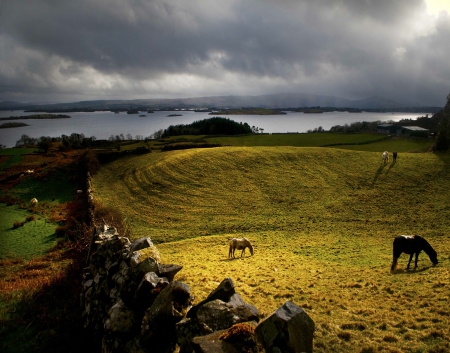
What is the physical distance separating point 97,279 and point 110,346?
456 cm

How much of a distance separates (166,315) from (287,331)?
4102 millimetres

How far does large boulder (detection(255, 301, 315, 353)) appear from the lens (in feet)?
21.4

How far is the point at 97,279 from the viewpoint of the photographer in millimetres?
14055

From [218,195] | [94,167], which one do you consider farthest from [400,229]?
[94,167]

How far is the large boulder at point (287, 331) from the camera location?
6.52m

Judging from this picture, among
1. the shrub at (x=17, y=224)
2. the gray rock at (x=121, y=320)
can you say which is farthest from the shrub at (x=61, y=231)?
the gray rock at (x=121, y=320)

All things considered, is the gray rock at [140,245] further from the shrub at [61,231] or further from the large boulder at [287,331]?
the shrub at [61,231]

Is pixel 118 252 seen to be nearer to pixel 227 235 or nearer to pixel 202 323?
pixel 202 323

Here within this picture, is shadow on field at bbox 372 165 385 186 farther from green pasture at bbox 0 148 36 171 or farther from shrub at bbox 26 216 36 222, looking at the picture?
green pasture at bbox 0 148 36 171

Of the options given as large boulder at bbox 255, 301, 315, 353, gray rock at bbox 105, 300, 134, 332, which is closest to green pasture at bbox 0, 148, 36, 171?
gray rock at bbox 105, 300, 134, 332

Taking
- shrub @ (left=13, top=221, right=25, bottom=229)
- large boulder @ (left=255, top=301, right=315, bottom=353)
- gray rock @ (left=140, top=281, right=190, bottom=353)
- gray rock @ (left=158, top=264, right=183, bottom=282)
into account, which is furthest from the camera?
shrub @ (left=13, top=221, right=25, bottom=229)

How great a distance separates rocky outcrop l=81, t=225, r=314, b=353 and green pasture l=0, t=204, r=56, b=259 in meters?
18.3

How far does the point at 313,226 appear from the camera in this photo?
3086cm

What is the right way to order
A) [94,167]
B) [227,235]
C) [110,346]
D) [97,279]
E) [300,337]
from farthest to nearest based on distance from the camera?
[94,167] → [227,235] → [97,279] → [110,346] → [300,337]
